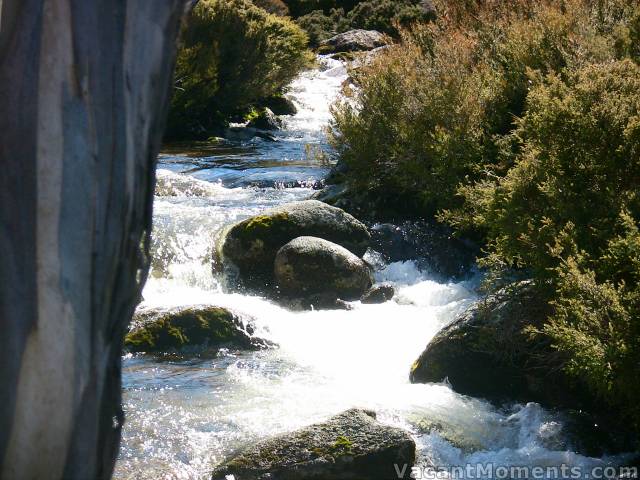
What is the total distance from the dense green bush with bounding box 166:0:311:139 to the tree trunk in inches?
716

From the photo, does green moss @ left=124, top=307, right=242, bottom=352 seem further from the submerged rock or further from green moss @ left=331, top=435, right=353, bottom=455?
green moss @ left=331, top=435, right=353, bottom=455

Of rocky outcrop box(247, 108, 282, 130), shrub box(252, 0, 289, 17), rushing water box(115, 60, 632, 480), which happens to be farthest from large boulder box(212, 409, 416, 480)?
shrub box(252, 0, 289, 17)

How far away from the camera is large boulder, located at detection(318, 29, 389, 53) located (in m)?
31.4

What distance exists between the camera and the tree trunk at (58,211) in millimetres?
1968

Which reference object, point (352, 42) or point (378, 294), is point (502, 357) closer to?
point (378, 294)

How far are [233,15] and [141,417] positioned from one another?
17.0 meters

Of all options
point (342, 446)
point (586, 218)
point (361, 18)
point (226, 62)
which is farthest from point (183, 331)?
point (361, 18)

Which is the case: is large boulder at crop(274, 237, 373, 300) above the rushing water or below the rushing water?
above

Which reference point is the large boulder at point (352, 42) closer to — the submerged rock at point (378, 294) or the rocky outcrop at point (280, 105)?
the rocky outcrop at point (280, 105)

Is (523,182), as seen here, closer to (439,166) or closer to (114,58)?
(439,166)

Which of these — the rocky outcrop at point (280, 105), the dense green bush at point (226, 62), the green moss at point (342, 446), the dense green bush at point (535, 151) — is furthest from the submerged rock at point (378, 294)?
the rocky outcrop at point (280, 105)

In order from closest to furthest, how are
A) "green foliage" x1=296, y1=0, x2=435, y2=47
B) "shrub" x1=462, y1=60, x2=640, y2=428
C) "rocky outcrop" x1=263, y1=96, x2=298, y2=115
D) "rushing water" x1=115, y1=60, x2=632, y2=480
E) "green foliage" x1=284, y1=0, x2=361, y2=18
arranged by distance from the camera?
"shrub" x1=462, y1=60, x2=640, y2=428 < "rushing water" x1=115, y1=60, x2=632, y2=480 < "rocky outcrop" x1=263, y1=96, x2=298, y2=115 < "green foliage" x1=296, y1=0, x2=435, y2=47 < "green foliage" x1=284, y1=0, x2=361, y2=18

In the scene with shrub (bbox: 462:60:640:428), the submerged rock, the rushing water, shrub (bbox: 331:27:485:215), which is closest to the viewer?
shrub (bbox: 462:60:640:428)

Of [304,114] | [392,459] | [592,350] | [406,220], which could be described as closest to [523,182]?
[592,350]
